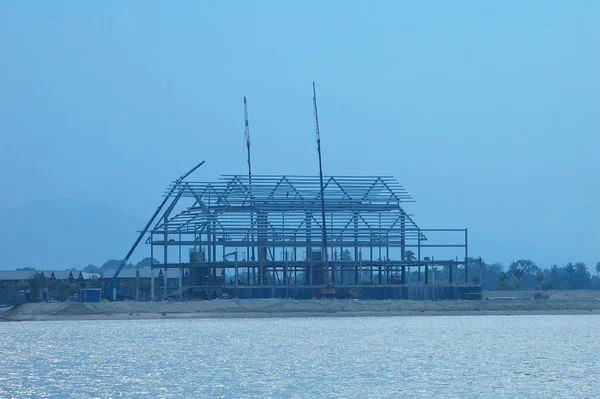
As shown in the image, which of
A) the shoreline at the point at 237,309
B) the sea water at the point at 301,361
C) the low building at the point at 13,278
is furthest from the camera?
the low building at the point at 13,278

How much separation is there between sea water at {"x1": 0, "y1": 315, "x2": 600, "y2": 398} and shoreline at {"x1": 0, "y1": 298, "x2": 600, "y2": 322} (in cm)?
1217

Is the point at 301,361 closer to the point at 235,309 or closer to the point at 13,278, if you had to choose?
the point at 235,309

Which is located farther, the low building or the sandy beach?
the low building

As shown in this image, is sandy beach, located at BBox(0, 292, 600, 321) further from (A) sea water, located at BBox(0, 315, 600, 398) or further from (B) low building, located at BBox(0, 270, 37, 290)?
(B) low building, located at BBox(0, 270, 37, 290)

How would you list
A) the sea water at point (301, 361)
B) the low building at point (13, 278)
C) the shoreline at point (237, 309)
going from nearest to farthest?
the sea water at point (301, 361) → the shoreline at point (237, 309) → the low building at point (13, 278)

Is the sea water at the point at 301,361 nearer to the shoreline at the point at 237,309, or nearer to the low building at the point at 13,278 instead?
the shoreline at the point at 237,309

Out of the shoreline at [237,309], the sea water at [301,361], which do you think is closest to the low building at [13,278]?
the shoreline at [237,309]

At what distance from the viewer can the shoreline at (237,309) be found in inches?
4439

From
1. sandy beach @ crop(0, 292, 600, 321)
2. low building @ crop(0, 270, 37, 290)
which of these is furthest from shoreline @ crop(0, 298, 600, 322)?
low building @ crop(0, 270, 37, 290)

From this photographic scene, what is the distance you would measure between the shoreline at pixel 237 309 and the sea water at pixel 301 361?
12174 mm

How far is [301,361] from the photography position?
6203cm

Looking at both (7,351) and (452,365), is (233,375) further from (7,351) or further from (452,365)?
(7,351)

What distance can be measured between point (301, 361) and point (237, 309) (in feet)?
174

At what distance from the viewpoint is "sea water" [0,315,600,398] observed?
4909 centimetres
